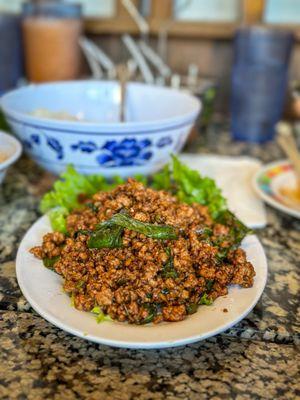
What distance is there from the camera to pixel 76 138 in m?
0.95

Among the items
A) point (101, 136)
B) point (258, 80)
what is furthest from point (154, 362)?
point (258, 80)

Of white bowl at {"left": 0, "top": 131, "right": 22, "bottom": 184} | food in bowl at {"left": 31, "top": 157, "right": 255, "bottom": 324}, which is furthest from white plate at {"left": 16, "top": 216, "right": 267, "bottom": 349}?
white bowl at {"left": 0, "top": 131, "right": 22, "bottom": 184}

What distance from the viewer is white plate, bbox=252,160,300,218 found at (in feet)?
3.19

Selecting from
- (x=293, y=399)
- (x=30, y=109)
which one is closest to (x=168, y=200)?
(x=293, y=399)

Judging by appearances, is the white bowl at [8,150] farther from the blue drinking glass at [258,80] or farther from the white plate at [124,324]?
the blue drinking glass at [258,80]

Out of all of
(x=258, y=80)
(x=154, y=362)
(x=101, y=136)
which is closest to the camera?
(x=154, y=362)

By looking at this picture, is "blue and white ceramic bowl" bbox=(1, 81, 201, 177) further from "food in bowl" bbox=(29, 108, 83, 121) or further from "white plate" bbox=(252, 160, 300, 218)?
"white plate" bbox=(252, 160, 300, 218)

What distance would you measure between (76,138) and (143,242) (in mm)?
357

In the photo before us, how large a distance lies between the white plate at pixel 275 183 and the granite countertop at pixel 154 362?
0.78 ft

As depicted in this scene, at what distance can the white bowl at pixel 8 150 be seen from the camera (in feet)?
2.85

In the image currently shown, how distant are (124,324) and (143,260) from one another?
0.30 ft

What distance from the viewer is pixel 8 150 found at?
947 mm

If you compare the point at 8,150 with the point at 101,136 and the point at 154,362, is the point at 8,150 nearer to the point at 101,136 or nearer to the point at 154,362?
the point at 101,136

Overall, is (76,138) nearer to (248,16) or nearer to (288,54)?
(288,54)
